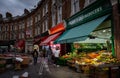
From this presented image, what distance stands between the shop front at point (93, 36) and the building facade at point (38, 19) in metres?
0.73

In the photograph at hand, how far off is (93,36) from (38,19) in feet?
95.8

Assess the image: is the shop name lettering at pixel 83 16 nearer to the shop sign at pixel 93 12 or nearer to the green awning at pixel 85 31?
the shop sign at pixel 93 12

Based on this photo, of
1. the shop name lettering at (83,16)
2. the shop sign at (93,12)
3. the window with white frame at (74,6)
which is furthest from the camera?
the window with white frame at (74,6)

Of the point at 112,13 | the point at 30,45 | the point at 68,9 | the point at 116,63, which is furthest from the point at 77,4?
the point at 30,45

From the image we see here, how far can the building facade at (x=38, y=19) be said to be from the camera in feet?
60.0

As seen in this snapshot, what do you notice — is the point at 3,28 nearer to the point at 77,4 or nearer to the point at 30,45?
the point at 30,45

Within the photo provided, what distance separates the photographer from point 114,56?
34.5 feet

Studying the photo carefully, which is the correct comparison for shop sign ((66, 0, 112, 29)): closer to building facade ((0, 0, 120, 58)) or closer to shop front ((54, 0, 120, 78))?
shop front ((54, 0, 120, 78))

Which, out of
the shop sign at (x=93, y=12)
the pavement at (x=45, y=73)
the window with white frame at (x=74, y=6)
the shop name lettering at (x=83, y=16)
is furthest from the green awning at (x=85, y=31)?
the window with white frame at (x=74, y=6)

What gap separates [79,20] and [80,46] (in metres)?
3.96

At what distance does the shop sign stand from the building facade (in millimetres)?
567

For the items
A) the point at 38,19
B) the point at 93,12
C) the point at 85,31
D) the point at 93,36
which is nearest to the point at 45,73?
the point at 85,31

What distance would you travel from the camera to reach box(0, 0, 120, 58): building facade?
18.3 meters

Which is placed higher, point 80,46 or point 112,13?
point 112,13
